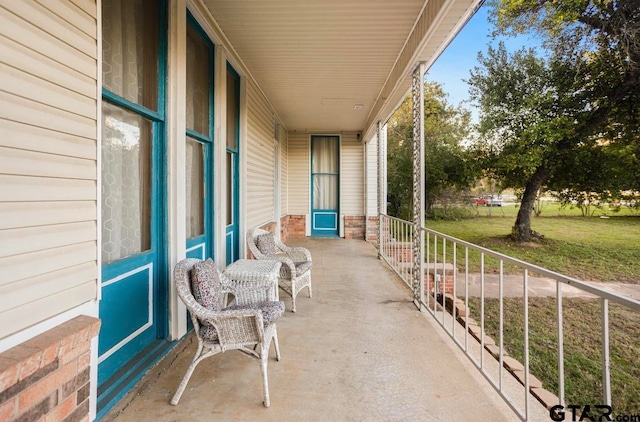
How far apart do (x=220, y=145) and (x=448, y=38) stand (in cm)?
244

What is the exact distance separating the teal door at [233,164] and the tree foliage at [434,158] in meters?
8.52

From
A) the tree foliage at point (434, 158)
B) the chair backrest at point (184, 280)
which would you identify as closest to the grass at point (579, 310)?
the tree foliage at point (434, 158)

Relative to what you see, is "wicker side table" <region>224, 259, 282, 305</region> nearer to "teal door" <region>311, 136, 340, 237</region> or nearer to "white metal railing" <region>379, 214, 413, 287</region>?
"white metal railing" <region>379, 214, 413, 287</region>

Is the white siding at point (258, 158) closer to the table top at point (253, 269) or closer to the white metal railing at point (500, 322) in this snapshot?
the table top at point (253, 269)

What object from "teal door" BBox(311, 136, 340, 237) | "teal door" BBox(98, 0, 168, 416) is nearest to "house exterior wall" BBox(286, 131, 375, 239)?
"teal door" BBox(311, 136, 340, 237)

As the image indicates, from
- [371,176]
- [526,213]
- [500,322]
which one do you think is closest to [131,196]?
[500,322]

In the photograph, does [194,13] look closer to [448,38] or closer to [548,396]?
[448,38]

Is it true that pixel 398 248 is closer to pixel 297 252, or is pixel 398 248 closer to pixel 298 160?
pixel 297 252

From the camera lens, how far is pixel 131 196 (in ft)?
6.69

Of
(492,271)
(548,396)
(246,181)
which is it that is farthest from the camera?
(492,271)

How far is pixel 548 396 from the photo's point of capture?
187 cm

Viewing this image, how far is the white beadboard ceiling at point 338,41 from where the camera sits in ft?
8.84

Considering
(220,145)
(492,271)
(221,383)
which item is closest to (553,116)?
(492,271)

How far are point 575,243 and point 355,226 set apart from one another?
717 cm
